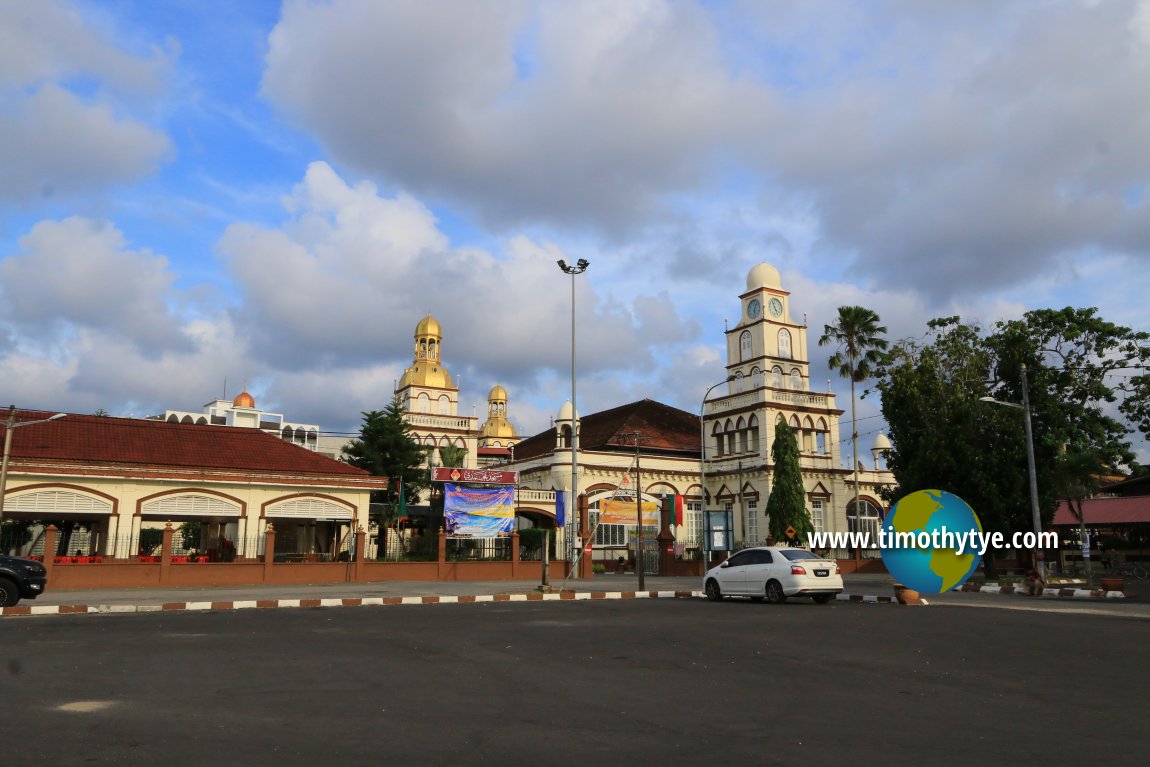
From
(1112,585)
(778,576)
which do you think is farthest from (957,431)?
(778,576)

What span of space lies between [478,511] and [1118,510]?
96.4 ft

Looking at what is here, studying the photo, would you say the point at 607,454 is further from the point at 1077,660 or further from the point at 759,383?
the point at 1077,660

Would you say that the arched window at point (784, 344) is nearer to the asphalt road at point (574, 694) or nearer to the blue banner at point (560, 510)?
the blue banner at point (560, 510)

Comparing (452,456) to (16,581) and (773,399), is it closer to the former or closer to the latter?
(773,399)

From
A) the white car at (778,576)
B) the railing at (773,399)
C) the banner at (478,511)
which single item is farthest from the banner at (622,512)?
the white car at (778,576)

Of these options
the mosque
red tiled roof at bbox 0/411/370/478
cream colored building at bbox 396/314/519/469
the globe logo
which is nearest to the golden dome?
cream colored building at bbox 396/314/519/469

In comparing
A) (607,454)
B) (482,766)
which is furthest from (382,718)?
(607,454)

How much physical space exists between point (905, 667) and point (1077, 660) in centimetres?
228

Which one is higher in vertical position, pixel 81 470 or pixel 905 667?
pixel 81 470

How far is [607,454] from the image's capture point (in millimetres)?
52125

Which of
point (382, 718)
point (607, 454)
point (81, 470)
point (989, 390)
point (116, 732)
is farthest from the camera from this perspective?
point (607, 454)

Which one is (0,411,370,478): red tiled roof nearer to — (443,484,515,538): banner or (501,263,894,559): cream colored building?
(443,484,515,538): banner

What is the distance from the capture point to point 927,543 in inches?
889

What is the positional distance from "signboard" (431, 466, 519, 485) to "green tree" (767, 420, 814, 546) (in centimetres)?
1605
